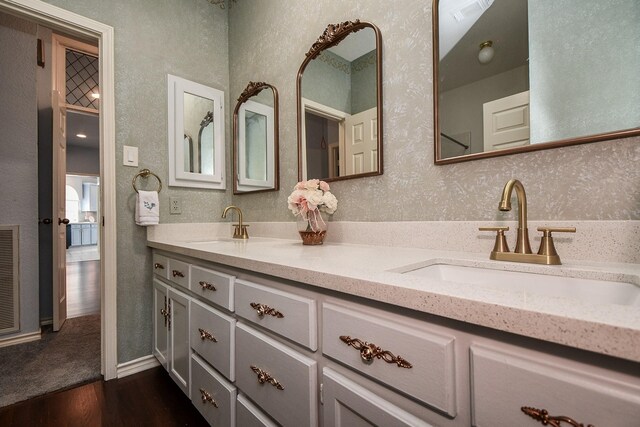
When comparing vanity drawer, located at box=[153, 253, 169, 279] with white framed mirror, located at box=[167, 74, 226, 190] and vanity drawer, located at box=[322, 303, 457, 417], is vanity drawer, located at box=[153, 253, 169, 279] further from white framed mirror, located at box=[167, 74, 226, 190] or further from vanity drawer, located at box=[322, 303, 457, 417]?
vanity drawer, located at box=[322, 303, 457, 417]

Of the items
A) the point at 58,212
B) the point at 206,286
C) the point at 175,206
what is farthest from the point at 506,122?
the point at 58,212

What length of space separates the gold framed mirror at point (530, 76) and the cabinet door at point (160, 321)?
157 centimetres

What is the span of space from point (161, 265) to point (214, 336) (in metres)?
0.78

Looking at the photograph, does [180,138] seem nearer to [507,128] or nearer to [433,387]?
[507,128]

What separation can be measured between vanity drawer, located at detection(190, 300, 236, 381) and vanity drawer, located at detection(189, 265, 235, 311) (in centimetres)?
5

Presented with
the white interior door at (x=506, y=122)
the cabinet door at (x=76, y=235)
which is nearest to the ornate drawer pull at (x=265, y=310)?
the white interior door at (x=506, y=122)

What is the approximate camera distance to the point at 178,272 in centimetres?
145

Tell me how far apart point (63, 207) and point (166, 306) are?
191cm

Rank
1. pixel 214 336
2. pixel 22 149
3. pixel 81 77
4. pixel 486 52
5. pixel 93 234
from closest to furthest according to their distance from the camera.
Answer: pixel 486 52 → pixel 214 336 → pixel 22 149 → pixel 81 77 → pixel 93 234

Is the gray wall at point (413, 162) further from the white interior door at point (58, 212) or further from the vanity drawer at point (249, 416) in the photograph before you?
the white interior door at point (58, 212)

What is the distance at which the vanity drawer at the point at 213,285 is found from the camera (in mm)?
1034

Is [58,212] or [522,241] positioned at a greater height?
[58,212]

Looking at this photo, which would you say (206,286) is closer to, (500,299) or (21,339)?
(500,299)

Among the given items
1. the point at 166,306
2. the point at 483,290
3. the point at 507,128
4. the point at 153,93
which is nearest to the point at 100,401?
the point at 166,306
